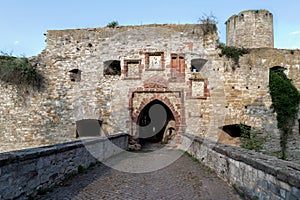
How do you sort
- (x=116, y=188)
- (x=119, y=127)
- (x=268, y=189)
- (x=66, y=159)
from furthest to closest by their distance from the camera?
(x=119, y=127) < (x=66, y=159) < (x=116, y=188) < (x=268, y=189)

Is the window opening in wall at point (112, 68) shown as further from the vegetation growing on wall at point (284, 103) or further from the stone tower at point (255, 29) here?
the vegetation growing on wall at point (284, 103)

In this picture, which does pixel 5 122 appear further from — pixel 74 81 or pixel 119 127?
pixel 119 127

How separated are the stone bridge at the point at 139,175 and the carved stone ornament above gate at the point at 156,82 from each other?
497cm

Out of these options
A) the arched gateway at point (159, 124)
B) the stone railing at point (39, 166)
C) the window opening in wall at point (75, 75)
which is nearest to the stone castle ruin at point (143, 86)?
the window opening in wall at point (75, 75)

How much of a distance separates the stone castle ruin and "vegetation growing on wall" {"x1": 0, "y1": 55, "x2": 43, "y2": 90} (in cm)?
42

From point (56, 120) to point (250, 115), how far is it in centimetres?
971

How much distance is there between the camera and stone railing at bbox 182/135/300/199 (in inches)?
118

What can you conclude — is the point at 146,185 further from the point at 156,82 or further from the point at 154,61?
the point at 154,61

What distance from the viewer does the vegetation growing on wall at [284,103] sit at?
12.4 m

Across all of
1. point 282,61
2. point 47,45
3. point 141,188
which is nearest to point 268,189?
point 141,188

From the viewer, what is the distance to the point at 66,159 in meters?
5.49

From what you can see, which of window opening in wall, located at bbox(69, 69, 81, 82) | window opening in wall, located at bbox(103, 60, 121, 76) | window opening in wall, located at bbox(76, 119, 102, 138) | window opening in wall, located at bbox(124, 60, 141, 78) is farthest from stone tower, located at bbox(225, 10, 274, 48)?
window opening in wall, located at bbox(76, 119, 102, 138)

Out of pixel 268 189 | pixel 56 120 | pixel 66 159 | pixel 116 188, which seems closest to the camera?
pixel 268 189

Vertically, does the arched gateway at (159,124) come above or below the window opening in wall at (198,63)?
below
